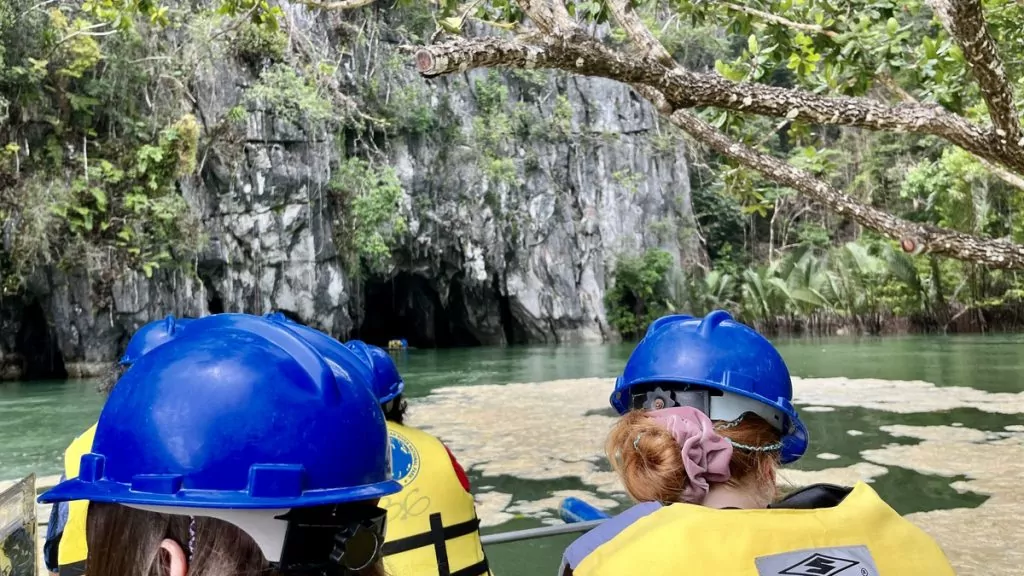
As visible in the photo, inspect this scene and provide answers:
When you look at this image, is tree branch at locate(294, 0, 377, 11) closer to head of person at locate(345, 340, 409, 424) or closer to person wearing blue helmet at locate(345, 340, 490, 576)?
head of person at locate(345, 340, 409, 424)

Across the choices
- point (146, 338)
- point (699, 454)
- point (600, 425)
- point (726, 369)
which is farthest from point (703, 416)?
point (600, 425)

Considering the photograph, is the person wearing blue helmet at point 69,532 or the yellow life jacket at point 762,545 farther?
the person wearing blue helmet at point 69,532

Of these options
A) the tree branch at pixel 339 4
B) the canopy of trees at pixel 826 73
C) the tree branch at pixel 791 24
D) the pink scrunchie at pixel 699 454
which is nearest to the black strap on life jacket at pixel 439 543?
the pink scrunchie at pixel 699 454

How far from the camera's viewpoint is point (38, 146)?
15.0m

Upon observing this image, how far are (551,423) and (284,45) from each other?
14.0 metres

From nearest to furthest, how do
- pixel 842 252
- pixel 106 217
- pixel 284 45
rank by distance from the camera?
1. pixel 106 217
2. pixel 284 45
3. pixel 842 252

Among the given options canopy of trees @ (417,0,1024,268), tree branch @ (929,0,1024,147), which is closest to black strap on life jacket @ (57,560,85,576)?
canopy of trees @ (417,0,1024,268)

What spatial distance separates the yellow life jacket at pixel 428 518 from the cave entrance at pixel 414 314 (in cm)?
2293

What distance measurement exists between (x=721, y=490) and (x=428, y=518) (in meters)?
1.11

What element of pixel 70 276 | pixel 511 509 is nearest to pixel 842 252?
pixel 70 276

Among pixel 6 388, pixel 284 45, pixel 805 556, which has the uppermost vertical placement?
pixel 284 45

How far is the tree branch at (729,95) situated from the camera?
→ 79.1 inches

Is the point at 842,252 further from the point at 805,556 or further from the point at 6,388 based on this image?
the point at 805,556

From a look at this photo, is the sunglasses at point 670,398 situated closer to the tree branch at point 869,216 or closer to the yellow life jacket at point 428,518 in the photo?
the yellow life jacket at point 428,518
